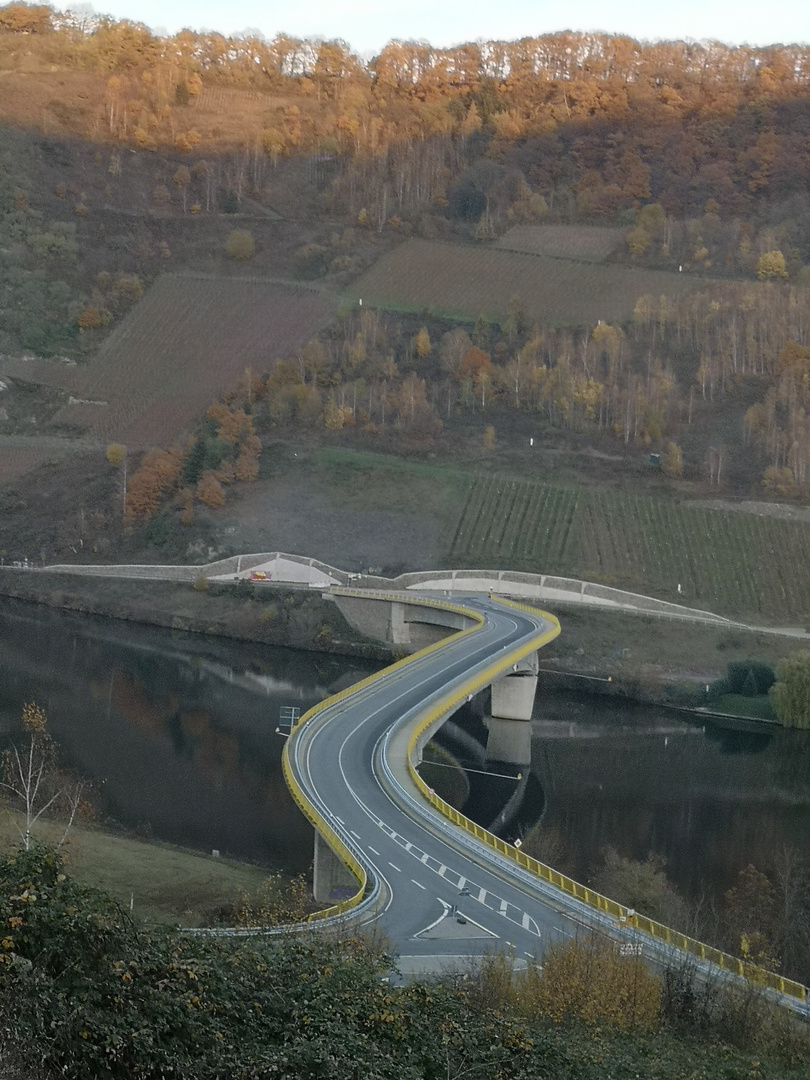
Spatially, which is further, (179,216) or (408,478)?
(179,216)

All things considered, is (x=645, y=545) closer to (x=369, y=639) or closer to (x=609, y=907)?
(x=369, y=639)

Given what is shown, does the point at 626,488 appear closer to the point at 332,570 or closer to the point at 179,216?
the point at 332,570

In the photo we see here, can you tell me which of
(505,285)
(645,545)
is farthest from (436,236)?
(645,545)

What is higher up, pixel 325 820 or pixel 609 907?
pixel 609 907

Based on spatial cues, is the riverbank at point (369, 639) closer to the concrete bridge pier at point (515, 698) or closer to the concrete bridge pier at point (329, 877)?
the concrete bridge pier at point (515, 698)

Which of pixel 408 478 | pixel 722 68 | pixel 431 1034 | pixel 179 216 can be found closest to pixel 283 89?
pixel 179 216

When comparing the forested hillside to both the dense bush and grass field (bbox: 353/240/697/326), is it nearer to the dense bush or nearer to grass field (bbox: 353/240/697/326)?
grass field (bbox: 353/240/697/326)
